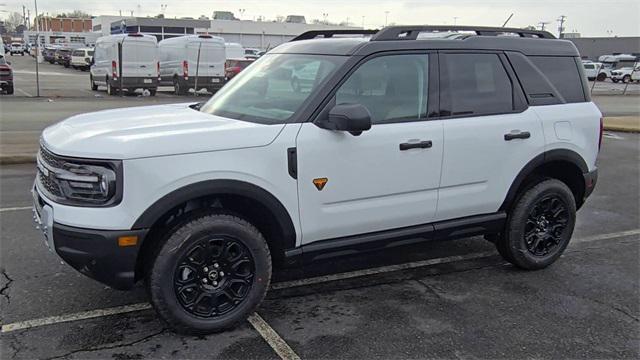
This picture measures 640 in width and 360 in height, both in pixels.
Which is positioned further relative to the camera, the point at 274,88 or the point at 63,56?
the point at 63,56

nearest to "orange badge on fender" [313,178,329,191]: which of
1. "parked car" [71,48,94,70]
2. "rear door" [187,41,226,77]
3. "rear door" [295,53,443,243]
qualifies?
"rear door" [295,53,443,243]

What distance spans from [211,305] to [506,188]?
248 cm

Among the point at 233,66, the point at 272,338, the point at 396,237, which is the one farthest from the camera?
the point at 233,66

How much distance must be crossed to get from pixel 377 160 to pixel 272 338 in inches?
53.0

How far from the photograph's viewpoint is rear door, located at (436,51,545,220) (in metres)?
4.17

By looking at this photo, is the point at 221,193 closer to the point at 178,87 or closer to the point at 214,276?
the point at 214,276

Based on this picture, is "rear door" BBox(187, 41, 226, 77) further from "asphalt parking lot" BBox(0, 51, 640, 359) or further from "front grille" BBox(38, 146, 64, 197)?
"front grille" BBox(38, 146, 64, 197)

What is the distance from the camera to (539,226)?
477cm

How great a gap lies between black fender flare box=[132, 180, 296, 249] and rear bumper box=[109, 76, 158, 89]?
1980 centimetres

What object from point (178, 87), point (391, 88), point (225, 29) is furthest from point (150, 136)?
point (225, 29)

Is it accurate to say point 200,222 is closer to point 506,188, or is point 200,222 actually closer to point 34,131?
point 506,188

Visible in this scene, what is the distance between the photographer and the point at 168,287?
331 cm

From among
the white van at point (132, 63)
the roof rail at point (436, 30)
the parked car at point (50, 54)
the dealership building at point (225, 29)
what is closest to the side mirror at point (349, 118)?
the roof rail at point (436, 30)

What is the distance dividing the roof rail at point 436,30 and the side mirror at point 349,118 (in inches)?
30.9
